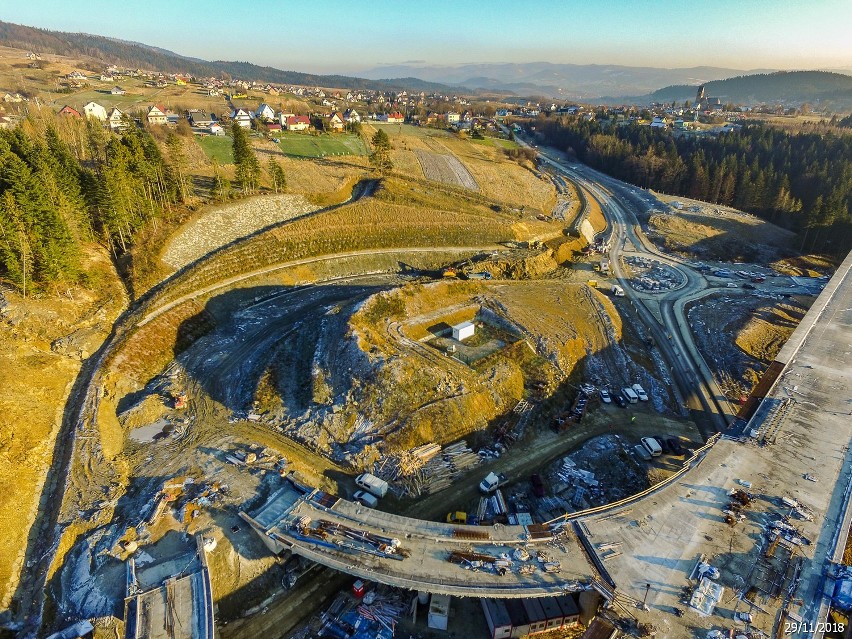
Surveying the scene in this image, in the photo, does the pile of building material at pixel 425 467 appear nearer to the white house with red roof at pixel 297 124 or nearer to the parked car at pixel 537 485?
the parked car at pixel 537 485

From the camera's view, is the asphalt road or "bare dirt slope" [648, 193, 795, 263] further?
"bare dirt slope" [648, 193, 795, 263]

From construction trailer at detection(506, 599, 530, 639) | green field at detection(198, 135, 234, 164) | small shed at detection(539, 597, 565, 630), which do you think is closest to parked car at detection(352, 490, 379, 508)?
construction trailer at detection(506, 599, 530, 639)

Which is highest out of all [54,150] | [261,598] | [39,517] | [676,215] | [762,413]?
[54,150]

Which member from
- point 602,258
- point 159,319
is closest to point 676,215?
point 602,258

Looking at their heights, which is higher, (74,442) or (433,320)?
(433,320)

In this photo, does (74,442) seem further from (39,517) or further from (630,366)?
(630,366)

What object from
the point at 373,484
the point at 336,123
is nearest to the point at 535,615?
the point at 373,484

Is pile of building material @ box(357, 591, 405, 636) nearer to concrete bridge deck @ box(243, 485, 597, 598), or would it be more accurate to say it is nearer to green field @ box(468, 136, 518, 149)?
concrete bridge deck @ box(243, 485, 597, 598)
